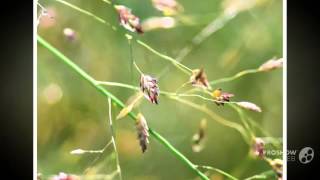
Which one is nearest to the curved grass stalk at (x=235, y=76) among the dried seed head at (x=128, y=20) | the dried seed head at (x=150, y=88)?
the dried seed head at (x=150, y=88)

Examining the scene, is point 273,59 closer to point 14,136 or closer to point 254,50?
point 254,50

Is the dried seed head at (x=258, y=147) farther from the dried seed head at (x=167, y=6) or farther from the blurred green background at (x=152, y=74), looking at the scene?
the dried seed head at (x=167, y=6)

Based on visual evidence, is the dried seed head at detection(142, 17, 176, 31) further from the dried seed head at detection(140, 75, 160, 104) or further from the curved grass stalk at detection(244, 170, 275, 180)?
the curved grass stalk at detection(244, 170, 275, 180)

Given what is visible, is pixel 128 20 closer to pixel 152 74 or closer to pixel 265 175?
pixel 152 74

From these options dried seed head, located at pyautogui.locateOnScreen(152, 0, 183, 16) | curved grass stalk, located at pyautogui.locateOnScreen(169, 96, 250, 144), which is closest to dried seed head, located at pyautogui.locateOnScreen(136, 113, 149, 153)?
curved grass stalk, located at pyautogui.locateOnScreen(169, 96, 250, 144)

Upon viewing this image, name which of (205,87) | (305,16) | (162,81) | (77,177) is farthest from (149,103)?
(305,16)

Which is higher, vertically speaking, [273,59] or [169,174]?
[273,59]

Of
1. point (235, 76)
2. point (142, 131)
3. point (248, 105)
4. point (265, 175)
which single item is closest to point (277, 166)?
point (265, 175)
